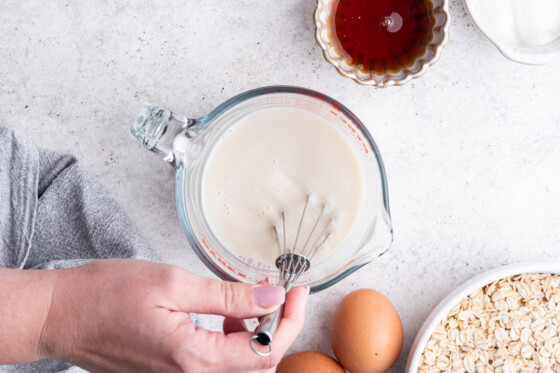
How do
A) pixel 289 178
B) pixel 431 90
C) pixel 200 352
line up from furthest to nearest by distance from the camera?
pixel 431 90, pixel 289 178, pixel 200 352

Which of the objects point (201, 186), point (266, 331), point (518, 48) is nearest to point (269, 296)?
point (266, 331)

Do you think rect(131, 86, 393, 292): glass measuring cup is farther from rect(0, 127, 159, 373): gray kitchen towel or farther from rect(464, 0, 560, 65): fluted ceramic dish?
rect(464, 0, 560, 65): fluted ceramic dish

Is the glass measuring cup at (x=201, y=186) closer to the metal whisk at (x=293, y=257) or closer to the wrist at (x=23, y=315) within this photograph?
the metal whisk at (x=293, y=257)

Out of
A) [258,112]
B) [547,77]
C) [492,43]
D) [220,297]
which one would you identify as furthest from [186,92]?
[547,77]

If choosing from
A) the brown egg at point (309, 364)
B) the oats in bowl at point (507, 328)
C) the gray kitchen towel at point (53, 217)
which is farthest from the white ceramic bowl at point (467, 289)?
the gray kitchen towel at point (53, 217)

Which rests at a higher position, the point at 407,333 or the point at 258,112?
the point at 258,112

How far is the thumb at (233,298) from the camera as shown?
626 mm

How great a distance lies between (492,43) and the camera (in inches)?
34.8

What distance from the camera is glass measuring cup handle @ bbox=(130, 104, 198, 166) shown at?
0.74 m

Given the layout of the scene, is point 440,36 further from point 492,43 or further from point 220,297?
point 220,297

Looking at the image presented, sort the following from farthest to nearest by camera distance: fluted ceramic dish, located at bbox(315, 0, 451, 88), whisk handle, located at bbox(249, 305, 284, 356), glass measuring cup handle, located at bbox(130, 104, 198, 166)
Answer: fluted ceramic dish, located at bbox(315, 0, 451, 88)
glass measuring cup handle, located at bbox(130, 104, 198, 166)
whisk handle, located at bbox(249, 305, 284, 356)

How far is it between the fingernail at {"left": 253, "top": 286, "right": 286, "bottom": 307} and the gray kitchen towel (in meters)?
0.32

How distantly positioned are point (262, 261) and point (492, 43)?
53 cm

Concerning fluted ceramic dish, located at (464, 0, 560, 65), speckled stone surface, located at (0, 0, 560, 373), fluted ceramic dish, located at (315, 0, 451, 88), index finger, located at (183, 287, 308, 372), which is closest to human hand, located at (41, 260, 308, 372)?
index finger, located at (183, 287, 308, 372)
